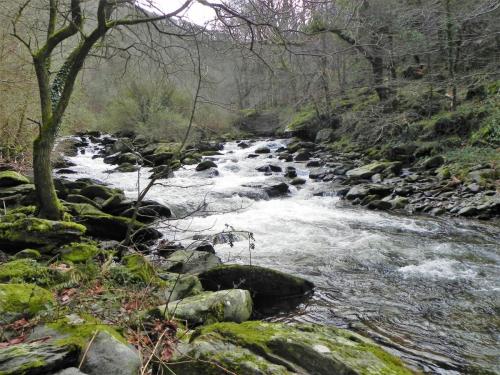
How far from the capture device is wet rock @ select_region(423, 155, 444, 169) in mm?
13609

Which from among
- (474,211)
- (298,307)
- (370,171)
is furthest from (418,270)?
(370,171)

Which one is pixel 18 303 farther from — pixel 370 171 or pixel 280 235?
pixel 370 171

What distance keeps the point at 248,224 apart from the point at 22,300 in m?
6.67

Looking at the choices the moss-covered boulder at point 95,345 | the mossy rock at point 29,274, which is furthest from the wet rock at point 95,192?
the moss-covered boulder at point 95,345

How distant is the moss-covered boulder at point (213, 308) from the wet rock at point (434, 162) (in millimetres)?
11279

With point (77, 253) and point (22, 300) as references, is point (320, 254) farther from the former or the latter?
point (22, 300)

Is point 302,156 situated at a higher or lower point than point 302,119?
lower

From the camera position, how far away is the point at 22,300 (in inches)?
117

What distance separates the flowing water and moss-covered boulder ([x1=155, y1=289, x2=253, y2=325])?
2.12 feet

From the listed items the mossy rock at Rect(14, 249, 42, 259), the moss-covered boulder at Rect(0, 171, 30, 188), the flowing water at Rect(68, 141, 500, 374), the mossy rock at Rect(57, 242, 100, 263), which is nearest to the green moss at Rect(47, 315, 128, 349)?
the flowing water at Rect(68, 141, 500, 374)

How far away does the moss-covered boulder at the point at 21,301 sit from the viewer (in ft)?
9.32

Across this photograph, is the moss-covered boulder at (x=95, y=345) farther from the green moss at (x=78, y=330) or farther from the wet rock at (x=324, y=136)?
the wet rock at (x=324, y=136)

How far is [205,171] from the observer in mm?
17188

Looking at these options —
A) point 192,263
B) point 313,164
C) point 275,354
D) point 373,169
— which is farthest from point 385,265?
point 313,164
